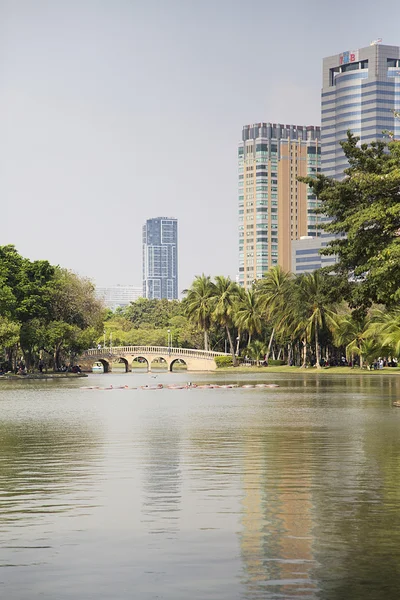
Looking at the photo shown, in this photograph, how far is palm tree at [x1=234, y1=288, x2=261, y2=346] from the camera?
130875 millimetres

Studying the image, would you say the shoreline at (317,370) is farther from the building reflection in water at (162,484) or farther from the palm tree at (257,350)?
the building reflection in water at (162,484)

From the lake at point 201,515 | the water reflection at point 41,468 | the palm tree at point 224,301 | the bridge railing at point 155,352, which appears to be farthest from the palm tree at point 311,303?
the lake at point 201,515

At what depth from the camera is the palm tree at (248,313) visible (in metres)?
131

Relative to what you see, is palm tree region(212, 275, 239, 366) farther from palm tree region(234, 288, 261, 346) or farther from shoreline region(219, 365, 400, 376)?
shoreline region(219, 365, 400, 376)

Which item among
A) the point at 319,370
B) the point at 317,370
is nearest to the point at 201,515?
the point at 319,370

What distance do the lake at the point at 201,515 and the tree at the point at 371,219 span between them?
933 cm

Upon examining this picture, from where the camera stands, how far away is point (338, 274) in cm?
4650

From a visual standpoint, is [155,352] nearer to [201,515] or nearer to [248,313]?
[248,313]

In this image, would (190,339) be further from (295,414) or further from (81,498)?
(81,498)

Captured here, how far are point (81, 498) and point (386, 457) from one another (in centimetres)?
788

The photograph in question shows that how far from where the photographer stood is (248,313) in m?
131

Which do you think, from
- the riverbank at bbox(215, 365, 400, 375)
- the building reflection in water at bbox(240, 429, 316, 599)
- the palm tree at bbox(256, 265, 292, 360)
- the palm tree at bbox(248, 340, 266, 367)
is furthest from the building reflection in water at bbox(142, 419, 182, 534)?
the palm tree at bbox(248, 340, 266, 367)

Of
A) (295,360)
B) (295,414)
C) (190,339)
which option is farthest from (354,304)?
(190,339)

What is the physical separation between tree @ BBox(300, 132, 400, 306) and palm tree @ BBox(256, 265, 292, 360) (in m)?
75.7
